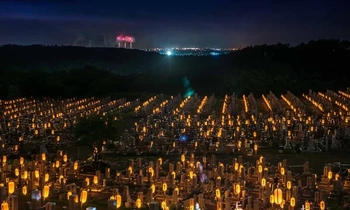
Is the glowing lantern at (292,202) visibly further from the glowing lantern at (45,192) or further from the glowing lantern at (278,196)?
the glowing lantern at (45,192)

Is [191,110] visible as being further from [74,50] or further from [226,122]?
[74,50]

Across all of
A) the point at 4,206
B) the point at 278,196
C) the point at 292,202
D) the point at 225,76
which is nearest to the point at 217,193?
the point at 278,196

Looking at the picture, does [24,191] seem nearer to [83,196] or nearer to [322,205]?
[83,196]

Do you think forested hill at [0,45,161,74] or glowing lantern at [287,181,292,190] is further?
forested hill at [0,45,161,74]

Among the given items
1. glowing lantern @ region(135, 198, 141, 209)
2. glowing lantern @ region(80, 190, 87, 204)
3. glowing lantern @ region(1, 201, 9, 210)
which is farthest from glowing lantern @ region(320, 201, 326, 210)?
glowing lantern @ region(1, 201, 9, 210)

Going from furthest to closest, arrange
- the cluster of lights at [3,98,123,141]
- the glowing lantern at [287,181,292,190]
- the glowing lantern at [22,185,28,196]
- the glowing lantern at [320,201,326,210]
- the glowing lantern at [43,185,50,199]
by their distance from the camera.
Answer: the cluster of lights at [3,98,123,141], the glowing lantern at [22,185,28,196], the glowing lantern at [287,181,292,190], the glowing lantern at [43,185,50,199], the glowing lantern at [320,201,326,210]

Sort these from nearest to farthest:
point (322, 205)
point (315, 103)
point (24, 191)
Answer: point (322, 205) < point (24, 191) < point (315, 103)

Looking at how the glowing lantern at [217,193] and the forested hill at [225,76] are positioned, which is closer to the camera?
the glowing lantern at [217,193]

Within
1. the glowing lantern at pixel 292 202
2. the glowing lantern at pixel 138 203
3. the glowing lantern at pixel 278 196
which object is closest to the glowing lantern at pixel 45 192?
the glowing lantern at pixel 138 203

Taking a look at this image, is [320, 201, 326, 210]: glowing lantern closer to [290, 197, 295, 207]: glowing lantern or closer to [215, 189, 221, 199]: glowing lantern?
[290, 197, 295, 207]: glowing lantern

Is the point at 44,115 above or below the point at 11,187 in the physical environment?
below
